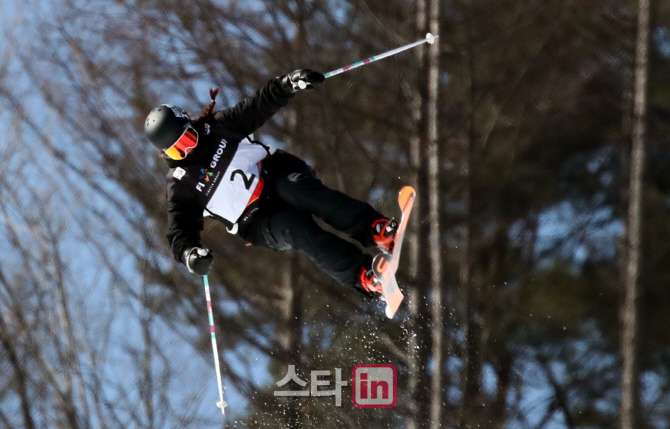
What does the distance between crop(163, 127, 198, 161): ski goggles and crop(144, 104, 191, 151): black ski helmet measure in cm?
2

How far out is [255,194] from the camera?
207 inches

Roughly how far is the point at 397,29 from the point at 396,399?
389 cm

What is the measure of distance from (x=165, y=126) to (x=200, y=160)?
0.34m

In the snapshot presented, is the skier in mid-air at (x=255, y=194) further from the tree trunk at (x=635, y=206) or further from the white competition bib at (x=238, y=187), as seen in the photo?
the tree trunk at (x=635, y=206)

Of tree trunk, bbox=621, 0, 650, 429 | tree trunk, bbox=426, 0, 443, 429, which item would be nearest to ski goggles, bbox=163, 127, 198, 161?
tree trunk, bbox=426, 0, 443, 429

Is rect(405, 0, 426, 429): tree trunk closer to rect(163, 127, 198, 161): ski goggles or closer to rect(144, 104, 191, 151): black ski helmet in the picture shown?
rect(163, 127, 198, 161): ski goggles

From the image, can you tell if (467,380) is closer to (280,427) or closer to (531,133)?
(280,427)

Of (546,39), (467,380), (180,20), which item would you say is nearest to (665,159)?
(546,39)

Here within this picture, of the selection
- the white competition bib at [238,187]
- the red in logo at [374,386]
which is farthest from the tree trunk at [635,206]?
the white competition bib at [238,187]

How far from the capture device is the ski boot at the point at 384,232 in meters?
4.86

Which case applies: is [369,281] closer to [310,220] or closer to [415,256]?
[310,220]

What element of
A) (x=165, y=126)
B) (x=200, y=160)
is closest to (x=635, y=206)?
(x=200, y=160)

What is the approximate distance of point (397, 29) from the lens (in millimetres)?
8883

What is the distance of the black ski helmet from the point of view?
16.3ft
